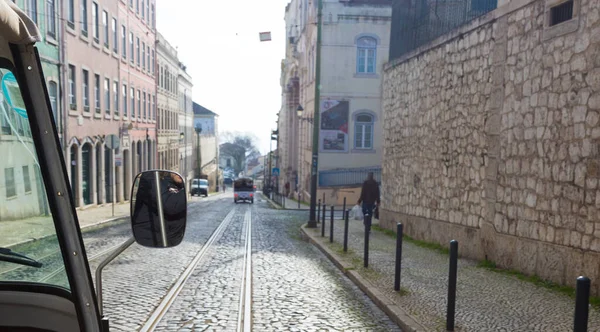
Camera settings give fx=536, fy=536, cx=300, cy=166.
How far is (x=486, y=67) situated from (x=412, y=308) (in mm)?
5297

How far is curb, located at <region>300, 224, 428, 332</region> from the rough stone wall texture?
237 centimetres

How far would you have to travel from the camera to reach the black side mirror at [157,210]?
218 centimetres

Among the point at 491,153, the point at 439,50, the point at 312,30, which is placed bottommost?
the point at 491,153

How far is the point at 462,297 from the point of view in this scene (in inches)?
268

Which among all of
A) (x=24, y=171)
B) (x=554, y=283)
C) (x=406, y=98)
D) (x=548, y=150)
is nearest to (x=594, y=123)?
(x=548, y=150)

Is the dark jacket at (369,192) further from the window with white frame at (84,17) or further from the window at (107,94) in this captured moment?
the window at (107,94)

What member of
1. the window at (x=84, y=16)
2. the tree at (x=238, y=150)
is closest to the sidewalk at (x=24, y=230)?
the window at (x=84, y=16)

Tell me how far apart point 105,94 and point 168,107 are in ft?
73.5

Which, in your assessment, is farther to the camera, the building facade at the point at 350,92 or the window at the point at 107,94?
the building facade at the point at 350,92

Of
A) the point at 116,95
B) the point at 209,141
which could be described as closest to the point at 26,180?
the point at 116,95

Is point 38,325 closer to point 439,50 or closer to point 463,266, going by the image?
point 463,266

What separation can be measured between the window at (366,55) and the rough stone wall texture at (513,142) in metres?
20.0

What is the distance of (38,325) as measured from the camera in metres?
2.08

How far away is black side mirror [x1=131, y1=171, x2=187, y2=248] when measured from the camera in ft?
7.14
